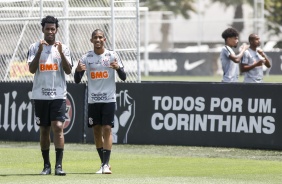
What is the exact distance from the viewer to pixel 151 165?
1566 cm

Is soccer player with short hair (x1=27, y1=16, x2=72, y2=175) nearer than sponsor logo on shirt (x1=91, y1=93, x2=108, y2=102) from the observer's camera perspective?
Yes

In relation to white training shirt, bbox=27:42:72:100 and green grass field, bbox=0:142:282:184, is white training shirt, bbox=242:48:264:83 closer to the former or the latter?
green grass field, bbox=0:142:282:184

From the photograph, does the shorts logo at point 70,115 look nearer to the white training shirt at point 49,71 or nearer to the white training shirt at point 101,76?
the white training shirt at point 101,76

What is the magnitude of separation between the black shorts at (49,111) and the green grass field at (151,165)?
0.76 m

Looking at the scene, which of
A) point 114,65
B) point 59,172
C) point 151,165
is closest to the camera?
point 59,172

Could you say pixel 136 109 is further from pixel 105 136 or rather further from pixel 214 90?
pixel 105 136

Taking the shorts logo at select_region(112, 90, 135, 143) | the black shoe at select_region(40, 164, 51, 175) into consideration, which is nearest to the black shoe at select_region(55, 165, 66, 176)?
the black shoe at select_region(40, 164, 51, 175)

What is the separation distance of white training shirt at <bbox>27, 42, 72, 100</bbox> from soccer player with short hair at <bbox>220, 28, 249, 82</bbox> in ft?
16.9

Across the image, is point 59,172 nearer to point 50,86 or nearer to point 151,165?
point 50,86

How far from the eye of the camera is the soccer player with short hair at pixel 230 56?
735 inches

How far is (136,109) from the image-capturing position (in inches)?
759

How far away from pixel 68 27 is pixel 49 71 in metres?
7.68

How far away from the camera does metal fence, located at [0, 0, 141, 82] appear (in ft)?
70.3

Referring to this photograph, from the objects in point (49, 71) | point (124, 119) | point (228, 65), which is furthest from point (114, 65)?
point (124, 119)
